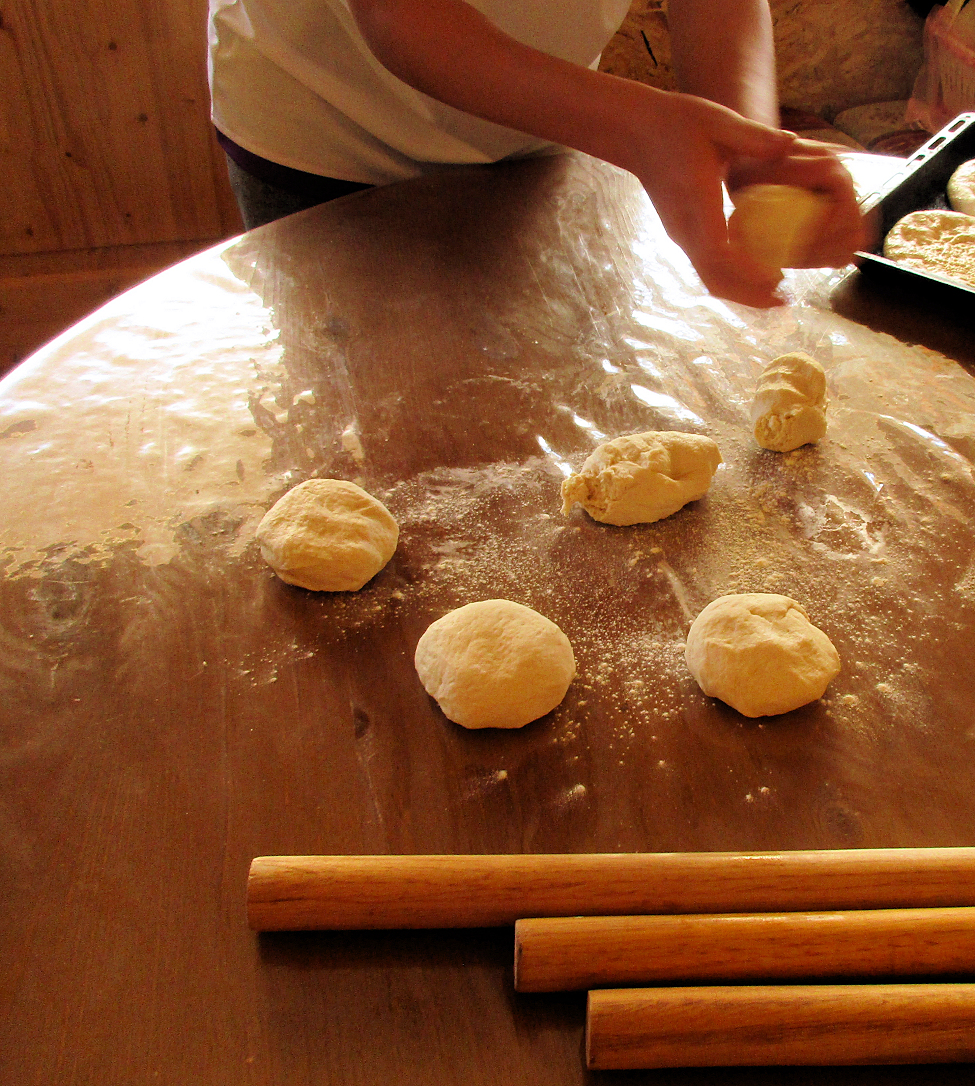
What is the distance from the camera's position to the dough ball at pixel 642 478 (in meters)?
1.20

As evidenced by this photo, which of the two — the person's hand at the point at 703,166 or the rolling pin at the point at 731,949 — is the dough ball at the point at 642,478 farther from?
the rolling pin at the point at 731,949

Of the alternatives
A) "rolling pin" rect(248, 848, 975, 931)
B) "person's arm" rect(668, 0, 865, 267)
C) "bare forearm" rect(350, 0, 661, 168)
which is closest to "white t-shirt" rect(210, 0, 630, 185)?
"person's arm" rect(668, 0, 865, 267)

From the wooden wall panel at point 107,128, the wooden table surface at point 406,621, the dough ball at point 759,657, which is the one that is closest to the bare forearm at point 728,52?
the wooden table surface at point 406,621

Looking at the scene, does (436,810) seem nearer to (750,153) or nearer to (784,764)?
(784,764)

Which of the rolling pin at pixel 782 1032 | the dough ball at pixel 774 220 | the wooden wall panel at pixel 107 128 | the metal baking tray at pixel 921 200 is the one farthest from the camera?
the wooden wall panel at pixel 107 128

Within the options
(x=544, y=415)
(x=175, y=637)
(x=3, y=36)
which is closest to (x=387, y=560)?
(x=175, y=637)

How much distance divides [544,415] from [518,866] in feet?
2.70

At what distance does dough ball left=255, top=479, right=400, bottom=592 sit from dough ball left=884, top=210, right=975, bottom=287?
128 centimetres

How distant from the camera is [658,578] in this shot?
45.8 inches

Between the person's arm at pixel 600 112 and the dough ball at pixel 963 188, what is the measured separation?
958 millimetres

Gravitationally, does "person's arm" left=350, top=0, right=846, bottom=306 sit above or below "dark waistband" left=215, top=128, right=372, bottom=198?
above

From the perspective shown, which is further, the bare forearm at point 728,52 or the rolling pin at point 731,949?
the bare forearm at point 728,52

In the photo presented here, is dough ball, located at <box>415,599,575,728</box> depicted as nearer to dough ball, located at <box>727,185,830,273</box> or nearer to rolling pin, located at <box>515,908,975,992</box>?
rolling pin, located at <box>515,908,975,992</box>

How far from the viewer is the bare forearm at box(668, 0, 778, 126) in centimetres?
162
